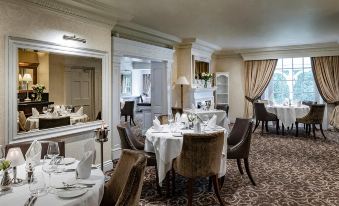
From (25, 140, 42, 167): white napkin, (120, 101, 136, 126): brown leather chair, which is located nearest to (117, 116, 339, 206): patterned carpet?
(25, 140, 42, 167): white napkin

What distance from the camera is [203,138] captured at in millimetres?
3051

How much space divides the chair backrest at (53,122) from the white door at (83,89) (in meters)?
0.31

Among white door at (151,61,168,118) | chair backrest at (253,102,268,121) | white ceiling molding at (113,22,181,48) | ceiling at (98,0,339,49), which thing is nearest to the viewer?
ceiling at (98,0,339,49)

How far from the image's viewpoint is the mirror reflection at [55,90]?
3521 millimetres

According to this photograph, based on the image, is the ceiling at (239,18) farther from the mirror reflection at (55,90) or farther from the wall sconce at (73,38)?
the mirror reflection at (55,90)

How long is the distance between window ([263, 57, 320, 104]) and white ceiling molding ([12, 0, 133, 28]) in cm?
674

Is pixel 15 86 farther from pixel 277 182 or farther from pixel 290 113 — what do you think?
pixel 290 113

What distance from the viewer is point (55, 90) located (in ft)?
13.2

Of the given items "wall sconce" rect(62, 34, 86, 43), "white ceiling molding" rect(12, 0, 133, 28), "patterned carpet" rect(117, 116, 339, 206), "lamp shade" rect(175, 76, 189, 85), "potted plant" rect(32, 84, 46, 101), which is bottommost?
"patterned carpet" rect(117, 116, 339, 206)

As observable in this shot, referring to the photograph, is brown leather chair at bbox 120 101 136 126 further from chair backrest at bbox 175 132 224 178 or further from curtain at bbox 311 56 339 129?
chair backrest at bbox 175 132 224 178

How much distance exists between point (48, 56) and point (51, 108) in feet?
2.39

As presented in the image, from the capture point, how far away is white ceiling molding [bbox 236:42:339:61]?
8.70 meters

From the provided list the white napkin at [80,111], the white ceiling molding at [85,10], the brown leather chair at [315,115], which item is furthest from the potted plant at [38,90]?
the brown leather chair at [315,115]

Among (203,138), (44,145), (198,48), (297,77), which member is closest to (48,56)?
(44,145)
